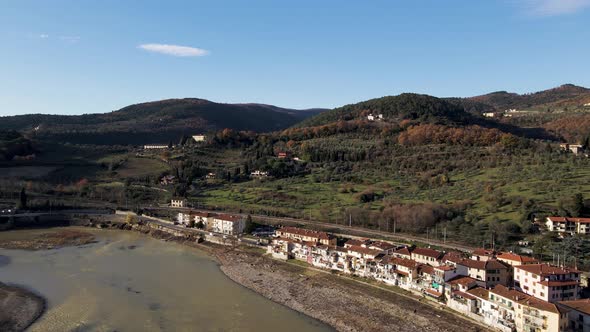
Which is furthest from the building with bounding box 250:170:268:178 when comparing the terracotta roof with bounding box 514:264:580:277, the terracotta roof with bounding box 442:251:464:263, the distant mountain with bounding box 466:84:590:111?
the distant mountain with bounding box 466:84:590:111

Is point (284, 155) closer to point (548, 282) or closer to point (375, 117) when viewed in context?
point (375, 117)

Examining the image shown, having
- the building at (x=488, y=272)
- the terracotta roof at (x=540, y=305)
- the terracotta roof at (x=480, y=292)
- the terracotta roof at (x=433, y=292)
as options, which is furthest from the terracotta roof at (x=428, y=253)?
the terracotta roof at (x=540, y=305)

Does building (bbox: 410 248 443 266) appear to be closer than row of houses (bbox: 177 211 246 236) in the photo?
Yes

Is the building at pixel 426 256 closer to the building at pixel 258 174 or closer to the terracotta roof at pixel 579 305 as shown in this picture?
the terracotta roof at pixel 579 305

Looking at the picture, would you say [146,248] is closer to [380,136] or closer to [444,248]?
[444,248]

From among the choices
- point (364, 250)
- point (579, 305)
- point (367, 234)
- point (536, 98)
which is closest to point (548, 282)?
point (579, 305)

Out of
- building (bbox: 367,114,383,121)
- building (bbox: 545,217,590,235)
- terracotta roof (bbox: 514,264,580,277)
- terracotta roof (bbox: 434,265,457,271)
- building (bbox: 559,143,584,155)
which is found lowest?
terracotta roof (bbox: 434,265,457,271)

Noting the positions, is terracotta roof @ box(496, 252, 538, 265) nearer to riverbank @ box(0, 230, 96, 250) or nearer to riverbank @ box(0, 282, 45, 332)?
riverbank @ box(0, 282, 45, 332)
